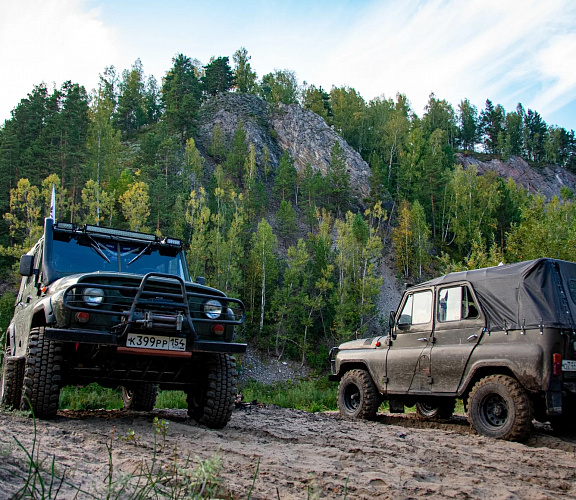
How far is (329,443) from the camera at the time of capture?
5461 mm

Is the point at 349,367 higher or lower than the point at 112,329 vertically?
lower

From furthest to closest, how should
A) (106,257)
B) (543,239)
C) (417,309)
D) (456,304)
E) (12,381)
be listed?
(543,239) → (417,309) → (456,304) → (106,257) → (12,381)

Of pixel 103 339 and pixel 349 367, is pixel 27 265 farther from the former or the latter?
pixel 349 367

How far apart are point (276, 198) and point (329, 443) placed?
2523 inches

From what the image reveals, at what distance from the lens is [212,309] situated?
6148mm

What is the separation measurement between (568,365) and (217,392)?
14.4ft

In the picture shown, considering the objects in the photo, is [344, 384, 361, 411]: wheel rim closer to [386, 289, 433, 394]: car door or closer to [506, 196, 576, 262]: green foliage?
[386, 289, 433, 394]: car door

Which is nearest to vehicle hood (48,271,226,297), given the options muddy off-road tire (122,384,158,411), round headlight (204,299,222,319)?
round headlight (204,299,222,319)

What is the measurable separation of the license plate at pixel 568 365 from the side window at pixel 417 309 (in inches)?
89.8

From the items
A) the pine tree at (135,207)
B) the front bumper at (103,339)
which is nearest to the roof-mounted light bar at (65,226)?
the front bumper at (103,339)

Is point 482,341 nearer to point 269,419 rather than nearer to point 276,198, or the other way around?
point 269,419

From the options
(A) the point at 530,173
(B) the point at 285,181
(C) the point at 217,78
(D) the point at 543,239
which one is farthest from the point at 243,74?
(D) the point at 543,239

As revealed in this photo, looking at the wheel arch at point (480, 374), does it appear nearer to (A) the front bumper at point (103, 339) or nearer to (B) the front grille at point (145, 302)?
(B) the front grille at point (145, 302)

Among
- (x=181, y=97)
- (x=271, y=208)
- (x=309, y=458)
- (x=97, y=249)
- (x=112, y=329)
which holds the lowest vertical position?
Result: (x=309, y=458)
